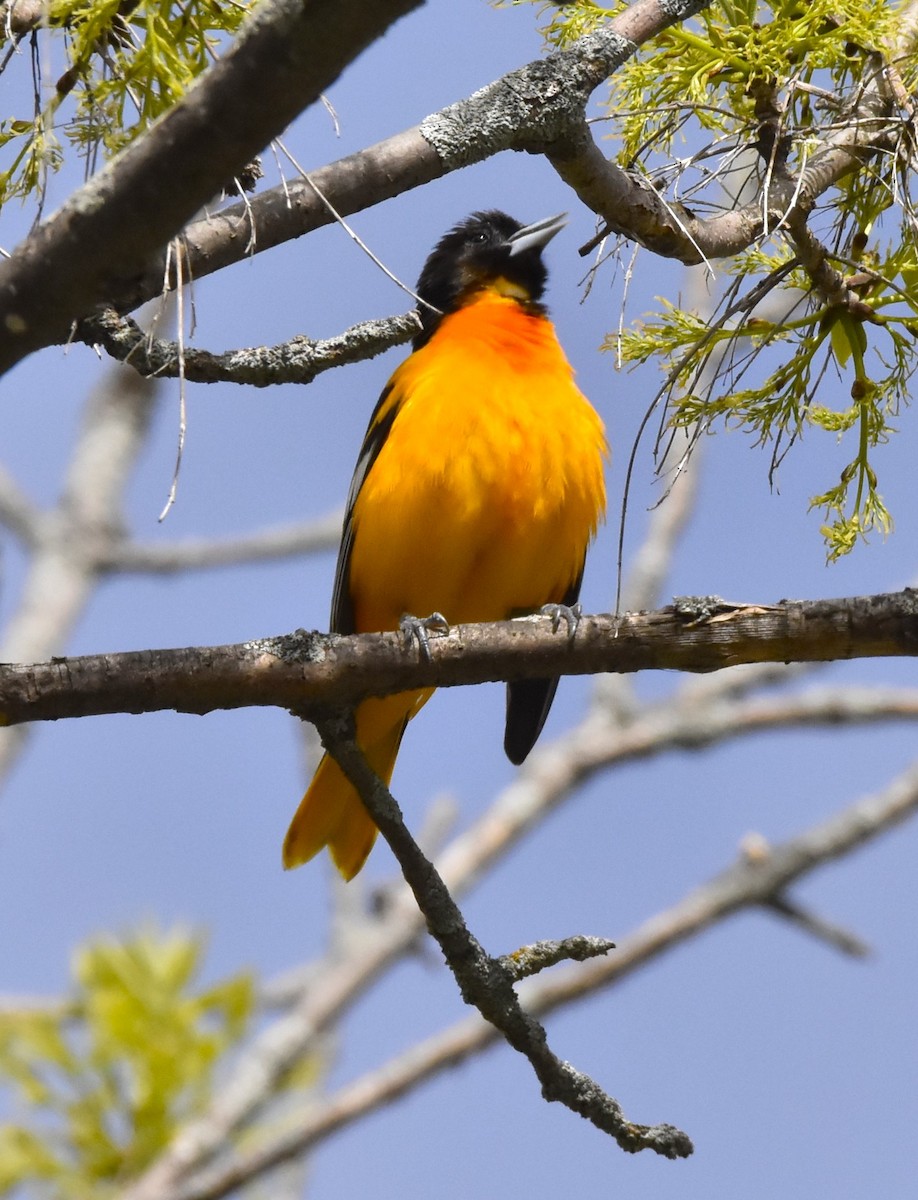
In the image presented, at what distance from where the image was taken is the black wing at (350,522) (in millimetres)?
5051

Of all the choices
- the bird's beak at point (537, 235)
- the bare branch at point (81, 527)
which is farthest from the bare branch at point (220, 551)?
the bird's beak at point (537, 235)

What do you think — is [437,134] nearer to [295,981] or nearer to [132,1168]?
[132,1168]

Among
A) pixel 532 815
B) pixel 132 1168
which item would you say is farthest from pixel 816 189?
pixel 532 815

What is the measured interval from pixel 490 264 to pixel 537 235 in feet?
0.73

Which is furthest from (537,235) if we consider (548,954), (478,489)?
(548,954)

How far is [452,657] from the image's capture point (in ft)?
10.1

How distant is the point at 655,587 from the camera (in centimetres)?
959

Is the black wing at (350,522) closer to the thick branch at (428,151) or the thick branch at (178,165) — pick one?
the thick branch at (428,151)

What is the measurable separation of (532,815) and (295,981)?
6.44 ft

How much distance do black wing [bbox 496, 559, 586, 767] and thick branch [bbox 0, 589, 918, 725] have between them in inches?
84.5

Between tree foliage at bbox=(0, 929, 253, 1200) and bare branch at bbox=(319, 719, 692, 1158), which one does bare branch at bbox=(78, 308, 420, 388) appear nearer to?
bare branch at bbox=(319, 719, 692, 1158)

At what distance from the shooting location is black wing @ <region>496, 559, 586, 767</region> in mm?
5297

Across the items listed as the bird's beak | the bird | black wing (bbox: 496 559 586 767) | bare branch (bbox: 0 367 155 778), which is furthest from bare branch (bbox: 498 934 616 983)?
bare branch (bbox: 0 367 155 778)

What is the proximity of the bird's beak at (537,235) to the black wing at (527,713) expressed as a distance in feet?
4.52
